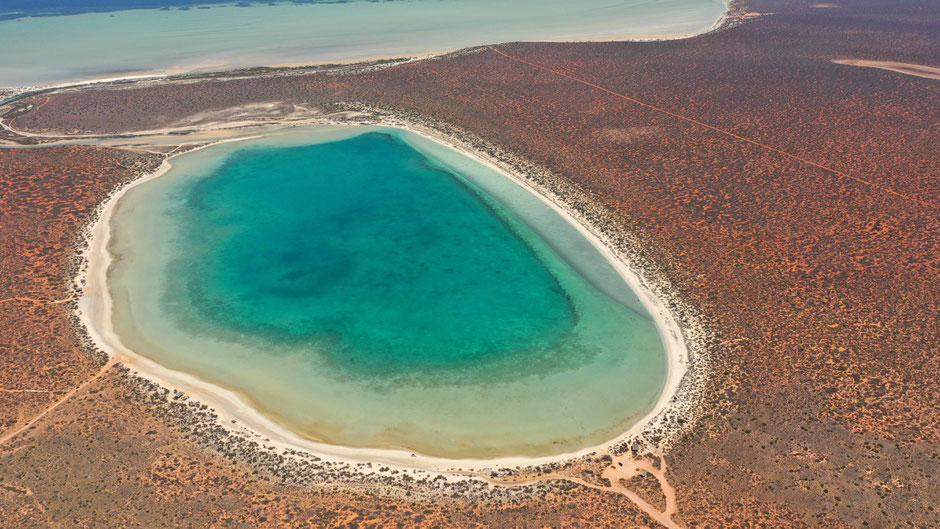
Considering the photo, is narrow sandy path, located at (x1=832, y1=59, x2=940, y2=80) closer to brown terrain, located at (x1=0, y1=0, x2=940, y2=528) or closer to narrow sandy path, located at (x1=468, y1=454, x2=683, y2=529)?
brown terrain, located at (x1=0, y1=0, x2=940, y2=528)

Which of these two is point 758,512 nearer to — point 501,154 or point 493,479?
point 493,479

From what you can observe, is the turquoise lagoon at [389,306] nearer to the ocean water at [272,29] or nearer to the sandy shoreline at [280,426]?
the sandy shoreline at [280,426]

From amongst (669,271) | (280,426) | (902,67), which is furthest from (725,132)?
(280,426)

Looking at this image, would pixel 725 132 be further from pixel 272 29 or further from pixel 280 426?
pixel 272 29

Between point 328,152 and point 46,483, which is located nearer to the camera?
point 46,483

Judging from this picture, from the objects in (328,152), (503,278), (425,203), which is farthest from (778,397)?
(328,152)

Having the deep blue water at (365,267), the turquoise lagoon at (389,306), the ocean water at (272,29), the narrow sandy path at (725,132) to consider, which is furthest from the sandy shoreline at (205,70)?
the turquoise lagoon at (389,306)

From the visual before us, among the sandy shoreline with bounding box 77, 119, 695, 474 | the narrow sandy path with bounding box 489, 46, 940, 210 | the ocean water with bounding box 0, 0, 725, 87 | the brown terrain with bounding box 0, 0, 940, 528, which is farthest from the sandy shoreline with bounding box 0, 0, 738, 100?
the sandy shoreline with bounding box 77, 119, 695, 474
